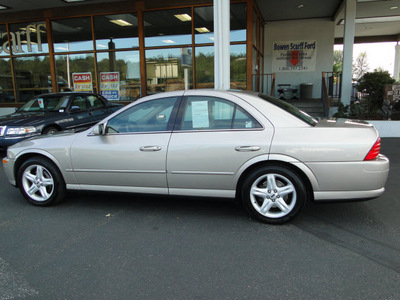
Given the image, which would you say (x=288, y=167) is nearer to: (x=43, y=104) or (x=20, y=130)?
(x=20, y=130)

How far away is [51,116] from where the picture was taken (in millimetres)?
7863

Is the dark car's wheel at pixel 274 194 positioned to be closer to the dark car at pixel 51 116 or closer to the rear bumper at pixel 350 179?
the rear bumper at pixel 350 179

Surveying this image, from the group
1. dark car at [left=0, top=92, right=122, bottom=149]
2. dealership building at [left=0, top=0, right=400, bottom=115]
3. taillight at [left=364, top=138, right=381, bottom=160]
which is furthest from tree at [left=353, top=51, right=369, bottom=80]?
taillight at [left=364, top=138, right=381, bottom=160]

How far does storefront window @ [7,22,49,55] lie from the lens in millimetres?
13680

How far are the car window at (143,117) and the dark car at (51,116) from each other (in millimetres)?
3572

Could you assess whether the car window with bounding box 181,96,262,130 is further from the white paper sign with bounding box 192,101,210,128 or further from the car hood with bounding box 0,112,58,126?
the car hood with bounding box 0,112,58,126

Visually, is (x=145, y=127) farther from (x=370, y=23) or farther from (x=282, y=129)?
(x=370, y=23)

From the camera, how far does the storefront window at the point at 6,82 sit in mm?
14555

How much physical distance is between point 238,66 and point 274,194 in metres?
9.14

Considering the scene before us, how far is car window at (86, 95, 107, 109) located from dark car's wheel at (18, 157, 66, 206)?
16.0 ft

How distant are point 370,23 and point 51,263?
65.8ft

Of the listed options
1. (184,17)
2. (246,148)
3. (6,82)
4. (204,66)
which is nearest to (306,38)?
(204,66)

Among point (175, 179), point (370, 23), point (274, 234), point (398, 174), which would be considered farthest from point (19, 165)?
point (370, 23)

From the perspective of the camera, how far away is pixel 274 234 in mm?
3479
